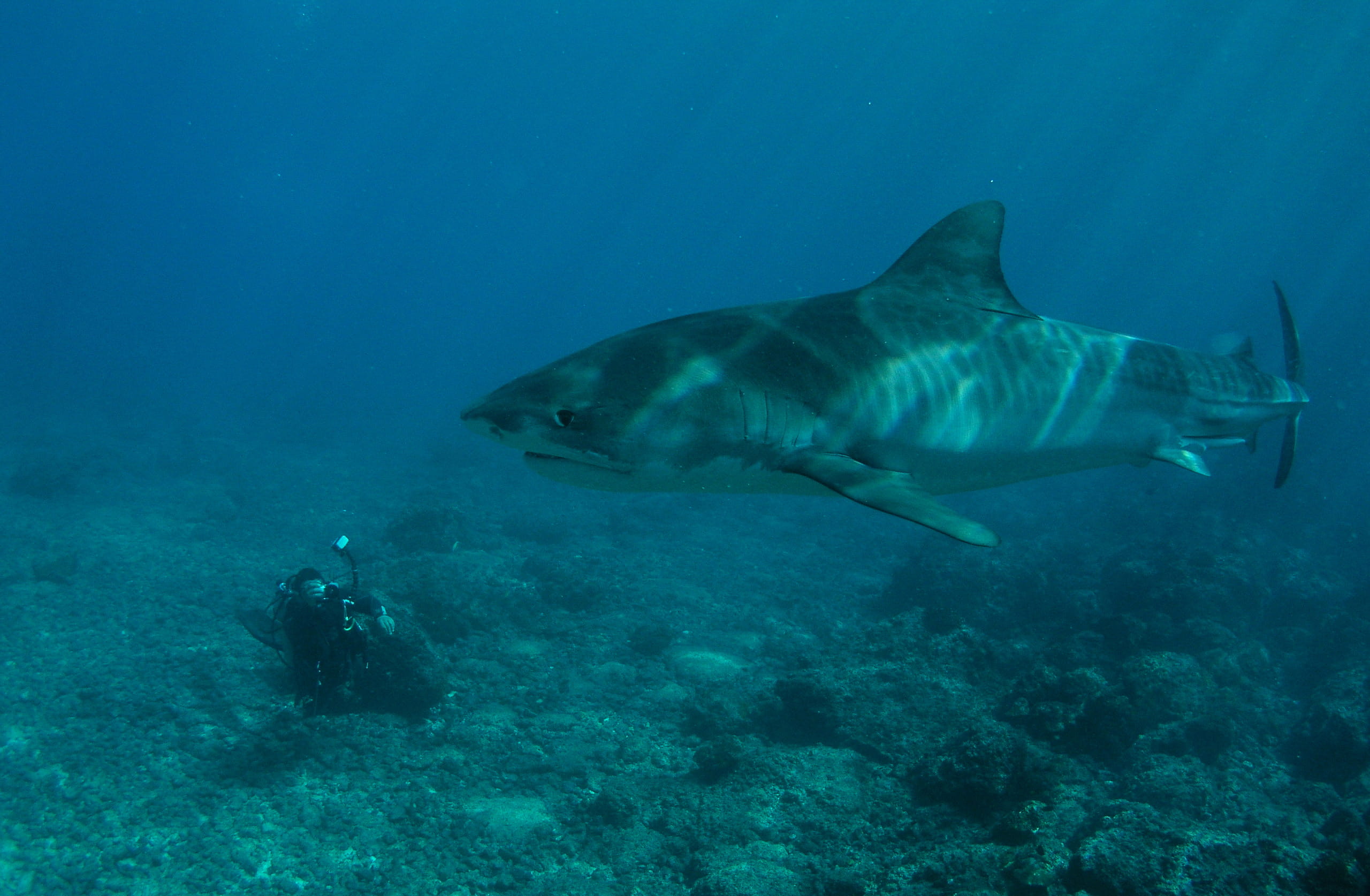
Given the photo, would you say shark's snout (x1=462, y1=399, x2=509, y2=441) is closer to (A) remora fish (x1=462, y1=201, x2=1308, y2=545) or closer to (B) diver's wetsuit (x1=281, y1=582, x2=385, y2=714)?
(A) remora fish (x1=462, y1=201, x2=1308, y2=545)

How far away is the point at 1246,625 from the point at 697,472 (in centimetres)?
1424

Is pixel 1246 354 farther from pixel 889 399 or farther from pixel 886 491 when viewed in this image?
pixel 886 491

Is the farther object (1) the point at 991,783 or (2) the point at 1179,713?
(2) the point at 1179,713

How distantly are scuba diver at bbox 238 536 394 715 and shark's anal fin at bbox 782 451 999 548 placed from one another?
569 cm

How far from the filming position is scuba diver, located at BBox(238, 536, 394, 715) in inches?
261

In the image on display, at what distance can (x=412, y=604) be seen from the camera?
9.56m

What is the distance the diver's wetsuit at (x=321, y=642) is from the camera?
6625mm

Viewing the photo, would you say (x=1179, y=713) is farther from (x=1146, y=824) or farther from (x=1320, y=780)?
(x=1146, y=824)

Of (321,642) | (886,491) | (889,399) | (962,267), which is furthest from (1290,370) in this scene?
(321,642)

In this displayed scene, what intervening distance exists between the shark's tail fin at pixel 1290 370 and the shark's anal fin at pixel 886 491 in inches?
248

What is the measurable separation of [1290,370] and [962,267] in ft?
17.6

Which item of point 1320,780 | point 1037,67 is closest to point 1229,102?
point 1037,67

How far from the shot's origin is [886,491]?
2.72m

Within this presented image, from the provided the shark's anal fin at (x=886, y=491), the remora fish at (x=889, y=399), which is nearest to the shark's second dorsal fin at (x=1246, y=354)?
the remora fish at (x=889, y=399)
